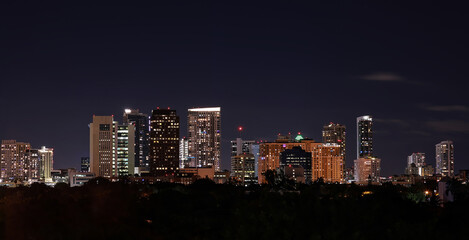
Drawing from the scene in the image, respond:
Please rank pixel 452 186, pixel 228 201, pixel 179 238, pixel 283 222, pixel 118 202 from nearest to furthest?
pixel 283 222 → pixel 179 238 → pixel 118 202 → pixel 228 201 → pixel 452 186

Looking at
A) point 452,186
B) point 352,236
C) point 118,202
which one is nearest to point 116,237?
point 352,236

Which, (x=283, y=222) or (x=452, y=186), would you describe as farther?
(x=452, y=186)

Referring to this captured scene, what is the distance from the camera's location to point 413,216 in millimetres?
50656

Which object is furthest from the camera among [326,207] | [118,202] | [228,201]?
[228,201]

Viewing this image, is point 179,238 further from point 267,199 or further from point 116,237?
point 116,237

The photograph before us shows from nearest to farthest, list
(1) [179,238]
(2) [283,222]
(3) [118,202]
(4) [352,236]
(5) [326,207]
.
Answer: (4) [352,236], (2) [283,222], (5) [326,207], (1) [179,238], (3) [118,202]

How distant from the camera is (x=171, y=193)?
191 feet

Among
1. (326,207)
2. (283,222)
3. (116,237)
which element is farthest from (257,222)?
(116,237)

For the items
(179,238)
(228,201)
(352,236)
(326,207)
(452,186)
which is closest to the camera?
(352,236)

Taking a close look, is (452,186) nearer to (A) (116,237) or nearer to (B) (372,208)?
(B) (372,208)

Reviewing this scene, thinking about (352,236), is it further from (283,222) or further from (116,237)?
(116,237)

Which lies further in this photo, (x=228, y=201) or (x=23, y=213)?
(x=228, y=201)

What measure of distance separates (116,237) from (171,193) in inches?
798

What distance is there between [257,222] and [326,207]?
575 centimetres
